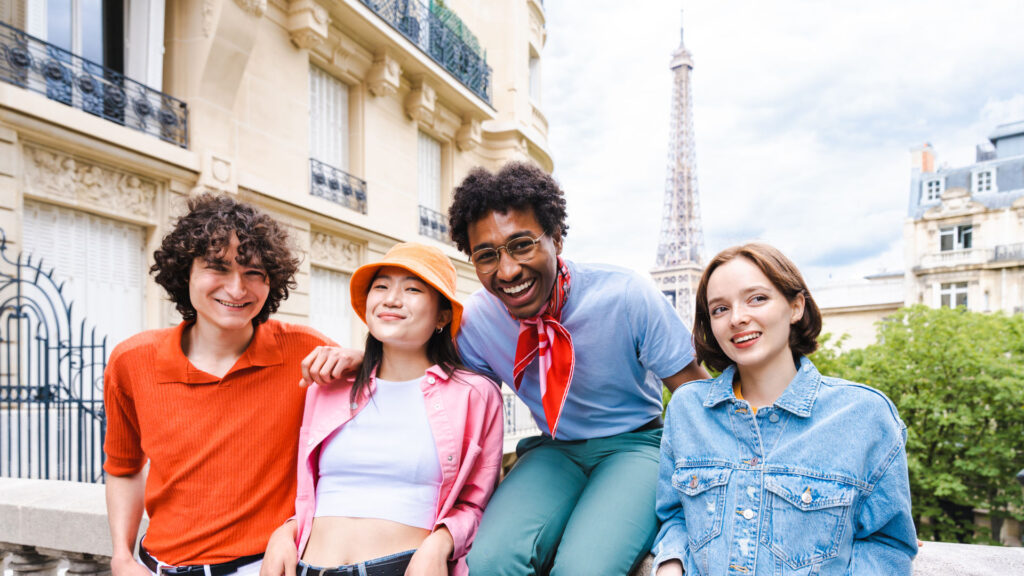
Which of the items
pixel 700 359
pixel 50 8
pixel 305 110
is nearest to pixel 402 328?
pixel 700 359

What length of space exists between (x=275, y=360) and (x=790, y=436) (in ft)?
6.10

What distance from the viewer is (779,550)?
6.10 ft

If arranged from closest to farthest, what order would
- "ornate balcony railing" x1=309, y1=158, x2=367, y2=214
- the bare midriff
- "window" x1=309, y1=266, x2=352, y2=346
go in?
the bare midriff → "ornate balcony railing" x1=309, y1=158, x2=367, y2=214 → "window" x1=309, y1=266, x2=352, y2=346

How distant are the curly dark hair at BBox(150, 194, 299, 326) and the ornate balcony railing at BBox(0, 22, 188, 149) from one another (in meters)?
5.80

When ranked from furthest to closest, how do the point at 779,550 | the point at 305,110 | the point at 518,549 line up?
the point at 305,110, the point at 518,549, the point at 779,550

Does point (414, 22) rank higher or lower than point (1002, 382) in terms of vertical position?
higher

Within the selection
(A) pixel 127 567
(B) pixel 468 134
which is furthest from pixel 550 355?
(B) pixel 468 134

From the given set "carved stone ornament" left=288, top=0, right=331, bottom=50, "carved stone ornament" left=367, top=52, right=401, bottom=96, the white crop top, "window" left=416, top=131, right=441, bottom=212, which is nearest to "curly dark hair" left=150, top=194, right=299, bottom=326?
the white crop top

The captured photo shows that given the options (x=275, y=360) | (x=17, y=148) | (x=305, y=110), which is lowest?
(x=275, y=360)

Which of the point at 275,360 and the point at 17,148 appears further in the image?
the point at 17,148

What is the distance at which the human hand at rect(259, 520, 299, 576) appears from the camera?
2.14m

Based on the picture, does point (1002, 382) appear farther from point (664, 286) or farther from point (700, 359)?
point (664, 286)

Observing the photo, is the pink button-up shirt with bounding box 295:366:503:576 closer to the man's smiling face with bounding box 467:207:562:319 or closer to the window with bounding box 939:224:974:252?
the man's smiling face with bounding box 467:207:562:319

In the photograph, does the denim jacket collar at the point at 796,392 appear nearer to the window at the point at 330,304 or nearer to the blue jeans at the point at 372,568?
the blue jeans at the point at 372,568
